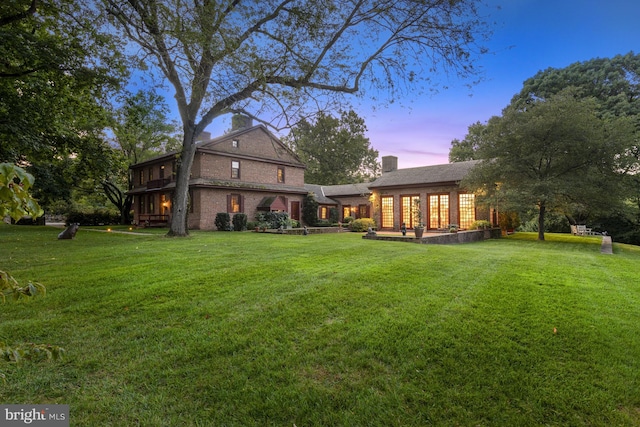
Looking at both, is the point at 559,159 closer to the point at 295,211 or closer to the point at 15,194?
the point at 295,211

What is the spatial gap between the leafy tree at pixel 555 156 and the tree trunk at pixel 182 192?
14.1 meters

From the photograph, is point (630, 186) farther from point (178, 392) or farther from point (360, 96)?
point (178, 392)

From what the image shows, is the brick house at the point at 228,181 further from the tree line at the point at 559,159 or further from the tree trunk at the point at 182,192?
the tree line at the point at 559,159

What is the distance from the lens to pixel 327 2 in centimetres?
820

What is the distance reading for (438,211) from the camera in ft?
65.4

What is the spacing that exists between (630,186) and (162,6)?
18.8 metres

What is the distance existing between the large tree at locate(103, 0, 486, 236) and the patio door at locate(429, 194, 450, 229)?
1205 cm

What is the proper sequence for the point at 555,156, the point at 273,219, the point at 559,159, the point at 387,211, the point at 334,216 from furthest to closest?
the point at 334,216 < the point at 387,211 < the point at 273,219 < the point at 559,159 < the point at 555,156

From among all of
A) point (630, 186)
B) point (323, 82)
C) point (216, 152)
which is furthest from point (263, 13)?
point (630, 186)

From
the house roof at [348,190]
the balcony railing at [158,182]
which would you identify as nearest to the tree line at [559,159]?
the house roof at [348,190]

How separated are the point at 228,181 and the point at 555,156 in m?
18.4

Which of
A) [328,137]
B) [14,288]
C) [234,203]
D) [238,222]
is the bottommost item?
[238,222]

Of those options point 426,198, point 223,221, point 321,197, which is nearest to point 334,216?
point 321,197

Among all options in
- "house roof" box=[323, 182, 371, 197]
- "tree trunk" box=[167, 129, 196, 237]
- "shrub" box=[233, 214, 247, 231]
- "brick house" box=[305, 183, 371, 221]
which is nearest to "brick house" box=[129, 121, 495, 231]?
"brick house" box=[305, 183, 371, 221]
